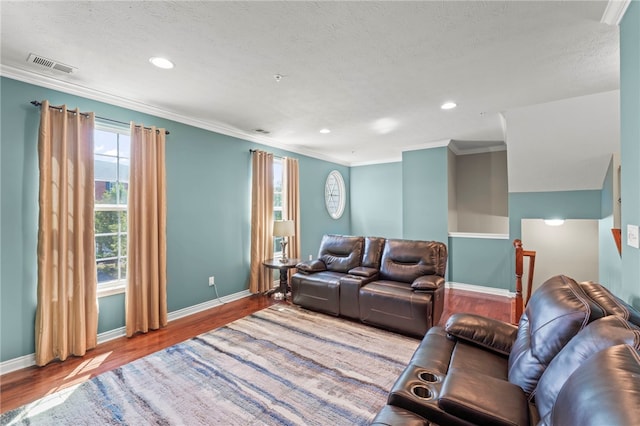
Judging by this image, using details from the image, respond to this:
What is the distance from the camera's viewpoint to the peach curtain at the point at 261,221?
4465 mm

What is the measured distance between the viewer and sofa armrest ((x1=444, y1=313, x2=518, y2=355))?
1811mm

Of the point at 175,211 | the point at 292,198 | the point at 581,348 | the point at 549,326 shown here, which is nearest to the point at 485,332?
the point at 549,326

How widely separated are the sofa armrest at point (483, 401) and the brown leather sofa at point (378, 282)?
1.74 meters

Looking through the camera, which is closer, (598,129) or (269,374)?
(269,374)

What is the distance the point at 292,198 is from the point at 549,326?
4.29 metres

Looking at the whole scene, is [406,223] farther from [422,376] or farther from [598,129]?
[422,376]

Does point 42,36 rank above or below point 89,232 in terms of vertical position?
above

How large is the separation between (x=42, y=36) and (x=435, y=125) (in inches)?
165

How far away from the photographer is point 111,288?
9.88ft

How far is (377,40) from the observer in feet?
6.71

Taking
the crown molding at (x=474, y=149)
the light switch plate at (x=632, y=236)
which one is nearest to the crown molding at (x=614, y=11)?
the light switch plate at (x=632, y=236)

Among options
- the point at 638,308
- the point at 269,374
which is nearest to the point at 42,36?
the point at 269,374

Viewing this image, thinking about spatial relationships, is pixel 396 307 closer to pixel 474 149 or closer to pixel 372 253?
pixel 372 253

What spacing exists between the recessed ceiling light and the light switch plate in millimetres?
3307
